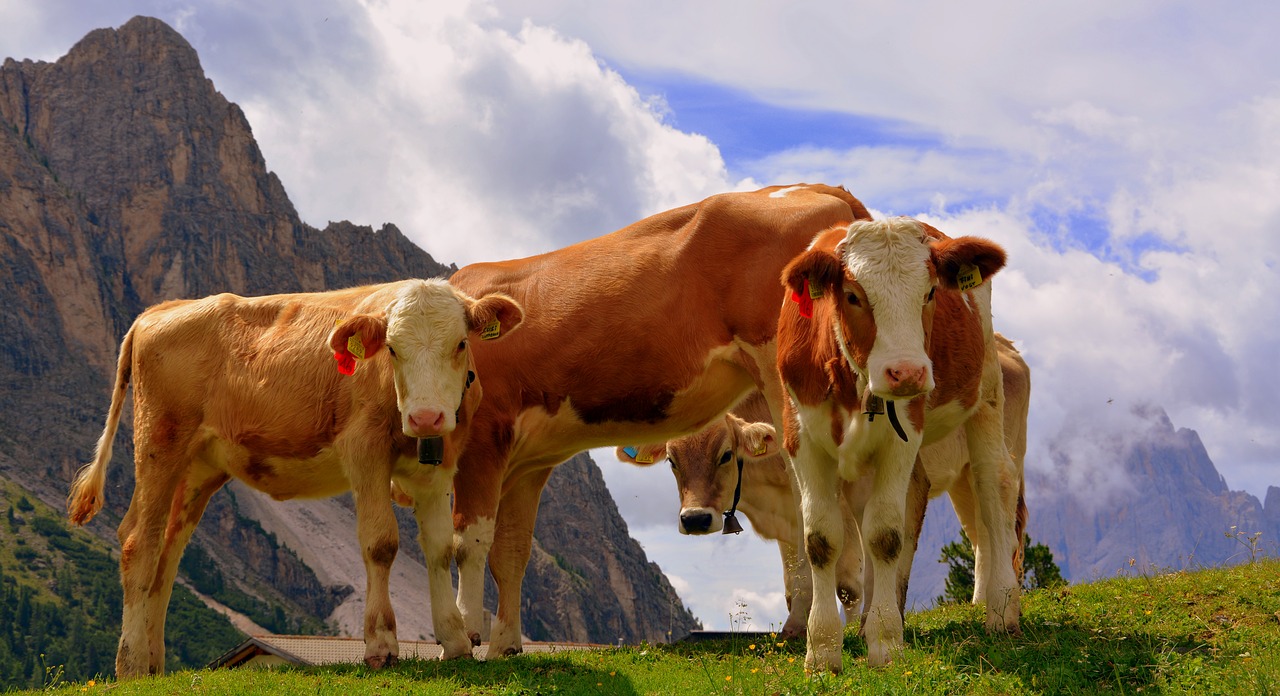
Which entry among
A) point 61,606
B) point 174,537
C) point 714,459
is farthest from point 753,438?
point 61,606

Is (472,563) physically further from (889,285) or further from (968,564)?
(968,564)

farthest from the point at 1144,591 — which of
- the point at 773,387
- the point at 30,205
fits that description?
the point at 30,205

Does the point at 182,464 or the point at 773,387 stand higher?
the point at 773,387

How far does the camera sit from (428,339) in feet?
33.6

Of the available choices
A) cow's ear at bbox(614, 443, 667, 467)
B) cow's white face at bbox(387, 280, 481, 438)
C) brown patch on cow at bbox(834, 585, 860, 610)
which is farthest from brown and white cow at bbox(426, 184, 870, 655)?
cow's ear at bbox(614, 443, 667, 467)

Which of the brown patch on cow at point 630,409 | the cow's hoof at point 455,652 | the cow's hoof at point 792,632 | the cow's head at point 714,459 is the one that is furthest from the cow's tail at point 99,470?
the cow's hoof at point 792,632

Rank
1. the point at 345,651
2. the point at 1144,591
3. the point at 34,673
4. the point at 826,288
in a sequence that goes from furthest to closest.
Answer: the point at 34,673
the point at 345,651
the point at 1144,591
the point at 826,288

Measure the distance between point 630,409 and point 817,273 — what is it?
385 cm

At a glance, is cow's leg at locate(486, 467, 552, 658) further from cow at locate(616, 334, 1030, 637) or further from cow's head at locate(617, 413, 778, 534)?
cow's head at locate(617, 413, 778, 534)

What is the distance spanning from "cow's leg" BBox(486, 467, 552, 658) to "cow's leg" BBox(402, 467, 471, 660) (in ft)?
3.85

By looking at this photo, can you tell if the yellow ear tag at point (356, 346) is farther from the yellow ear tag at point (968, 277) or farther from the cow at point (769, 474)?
the yellow ear tag at point (968, 277)

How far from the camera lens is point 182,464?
39.2 ft

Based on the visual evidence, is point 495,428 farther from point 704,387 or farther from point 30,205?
point 30,205

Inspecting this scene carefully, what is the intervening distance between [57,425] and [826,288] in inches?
7792
